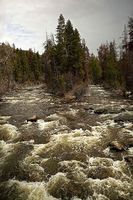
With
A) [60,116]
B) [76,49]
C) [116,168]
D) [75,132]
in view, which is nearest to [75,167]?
[116,168]

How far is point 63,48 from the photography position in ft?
167

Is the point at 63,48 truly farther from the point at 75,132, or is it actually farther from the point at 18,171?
the point at 18,171

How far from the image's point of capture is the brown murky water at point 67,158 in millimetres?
12195

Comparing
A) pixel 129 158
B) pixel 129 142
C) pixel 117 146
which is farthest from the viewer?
pixel 129 142

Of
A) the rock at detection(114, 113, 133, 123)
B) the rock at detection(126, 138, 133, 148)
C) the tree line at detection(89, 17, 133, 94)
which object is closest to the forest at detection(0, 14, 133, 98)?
the tree line at detection(89, 17, 133, 94)

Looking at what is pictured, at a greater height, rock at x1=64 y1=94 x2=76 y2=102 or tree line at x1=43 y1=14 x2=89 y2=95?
tree line at x1=43 y1=14 x2=89 y2=95

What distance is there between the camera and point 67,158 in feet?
52.1

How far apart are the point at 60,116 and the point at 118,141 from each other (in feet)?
34.0

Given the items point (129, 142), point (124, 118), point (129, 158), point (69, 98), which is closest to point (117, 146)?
point (129, 142)

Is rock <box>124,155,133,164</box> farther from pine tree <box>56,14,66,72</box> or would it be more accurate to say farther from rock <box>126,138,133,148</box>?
pine tree <box>56,14,66,72</box>

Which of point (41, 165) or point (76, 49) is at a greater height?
point (76, 49)

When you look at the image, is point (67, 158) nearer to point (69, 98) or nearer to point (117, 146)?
point (117, 146)

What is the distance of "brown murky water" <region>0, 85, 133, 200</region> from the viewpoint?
1220 cm

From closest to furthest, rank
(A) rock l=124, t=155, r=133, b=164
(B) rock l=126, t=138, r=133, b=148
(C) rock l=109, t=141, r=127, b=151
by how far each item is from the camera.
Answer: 1. (A) rock l=124, t=155, r=133, b=164
2. (C) rock l=109, t=141, r=127, b=151
3. (B) rock l=126, t=138, r=133, b=148
